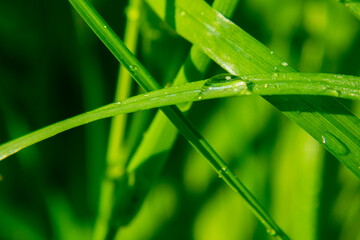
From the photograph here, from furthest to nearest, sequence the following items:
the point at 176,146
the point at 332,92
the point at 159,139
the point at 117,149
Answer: the point at 176,146
the point at 117,149
the point at 159,139
the point at 332,92

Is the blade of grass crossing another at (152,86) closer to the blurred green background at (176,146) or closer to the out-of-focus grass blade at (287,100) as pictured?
the out-of-focus grass blade at (287,100)

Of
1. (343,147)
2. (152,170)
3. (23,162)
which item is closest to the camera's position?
(343,147)

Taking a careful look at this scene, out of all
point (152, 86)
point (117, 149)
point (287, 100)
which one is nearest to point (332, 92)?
point (287, 100)

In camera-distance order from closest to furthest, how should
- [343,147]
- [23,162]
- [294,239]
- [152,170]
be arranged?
[343,147] < [152,170] < [294,239] < [23,162]

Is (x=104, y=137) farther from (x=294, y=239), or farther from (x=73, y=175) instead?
(x=294, y=239)

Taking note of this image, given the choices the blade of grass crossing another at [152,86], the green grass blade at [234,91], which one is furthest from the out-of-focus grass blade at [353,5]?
the blade of grass crossing another at [152,86]

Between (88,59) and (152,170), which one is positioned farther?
(88,59)

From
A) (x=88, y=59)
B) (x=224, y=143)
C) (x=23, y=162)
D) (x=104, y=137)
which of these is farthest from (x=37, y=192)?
(x=224, y=143)

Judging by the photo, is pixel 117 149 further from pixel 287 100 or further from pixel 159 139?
pixel 287 100
